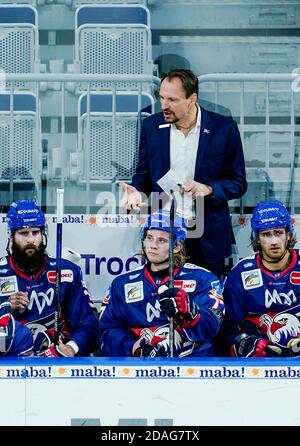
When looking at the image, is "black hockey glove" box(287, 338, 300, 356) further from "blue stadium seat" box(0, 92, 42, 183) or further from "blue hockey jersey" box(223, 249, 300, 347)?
"blue stadium seat" box(0, 92, 42, 183)

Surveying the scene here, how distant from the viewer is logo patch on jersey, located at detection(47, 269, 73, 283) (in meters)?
4.98

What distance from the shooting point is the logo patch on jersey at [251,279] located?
4.87 meters

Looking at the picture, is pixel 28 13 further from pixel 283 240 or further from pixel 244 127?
pixel 283 240

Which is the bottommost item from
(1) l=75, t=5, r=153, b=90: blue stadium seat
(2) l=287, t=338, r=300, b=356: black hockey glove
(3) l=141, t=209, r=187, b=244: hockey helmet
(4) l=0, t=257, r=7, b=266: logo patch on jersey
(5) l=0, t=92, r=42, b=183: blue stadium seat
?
(2) l=287, t=338, r=300, b=356: black hockey glove

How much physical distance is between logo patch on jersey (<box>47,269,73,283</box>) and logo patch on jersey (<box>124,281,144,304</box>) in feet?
1.17

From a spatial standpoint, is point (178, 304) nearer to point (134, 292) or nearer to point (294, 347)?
point (134, 292)

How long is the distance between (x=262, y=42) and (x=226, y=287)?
2.62 metres

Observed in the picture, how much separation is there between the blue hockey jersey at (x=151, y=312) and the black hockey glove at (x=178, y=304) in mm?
160

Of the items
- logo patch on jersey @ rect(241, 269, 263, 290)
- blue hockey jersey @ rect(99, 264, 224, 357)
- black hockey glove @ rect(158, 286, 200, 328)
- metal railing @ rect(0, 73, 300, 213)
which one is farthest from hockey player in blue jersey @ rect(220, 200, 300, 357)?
metal railing @ rect(0, 73, 300, 213)

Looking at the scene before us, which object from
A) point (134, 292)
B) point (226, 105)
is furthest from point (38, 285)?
point (226, 105)

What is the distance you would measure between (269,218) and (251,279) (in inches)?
12.5
